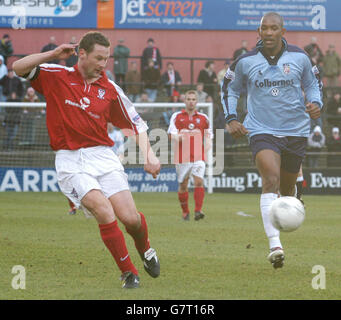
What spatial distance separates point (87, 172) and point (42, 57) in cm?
105

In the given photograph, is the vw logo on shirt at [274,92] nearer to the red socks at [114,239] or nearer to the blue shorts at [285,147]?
the blue shorts at [285,147]

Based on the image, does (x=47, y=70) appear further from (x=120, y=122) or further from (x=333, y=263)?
(x=333, y=263)

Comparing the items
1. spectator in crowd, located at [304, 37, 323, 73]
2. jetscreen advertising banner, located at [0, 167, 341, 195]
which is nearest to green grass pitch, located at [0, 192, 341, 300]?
jetscreen advertising banner, located at [0, 167, 341, 195]

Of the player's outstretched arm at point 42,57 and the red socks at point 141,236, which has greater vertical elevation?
the player's outstretched arm at point 42,57

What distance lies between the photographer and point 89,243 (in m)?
9.95

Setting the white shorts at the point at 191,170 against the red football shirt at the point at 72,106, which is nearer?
the red football shirt at the point at 72,106

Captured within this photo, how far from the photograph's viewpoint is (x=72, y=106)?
658 centimetres

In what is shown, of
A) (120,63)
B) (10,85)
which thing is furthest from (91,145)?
(120,63)

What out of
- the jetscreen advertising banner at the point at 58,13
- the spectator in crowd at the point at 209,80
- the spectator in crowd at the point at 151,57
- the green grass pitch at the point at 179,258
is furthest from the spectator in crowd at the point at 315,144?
the jetscreen advertising banner at the point at 58,13

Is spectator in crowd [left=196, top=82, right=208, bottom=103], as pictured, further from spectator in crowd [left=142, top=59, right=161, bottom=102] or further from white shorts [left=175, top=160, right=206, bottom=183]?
white shorts [left=175, top=160, right=206, bottom=183]

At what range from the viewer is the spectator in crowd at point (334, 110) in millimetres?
23500

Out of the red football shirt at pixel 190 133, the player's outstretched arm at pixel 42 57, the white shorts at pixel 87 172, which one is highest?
the player's outstretched arm at pixel 42 57

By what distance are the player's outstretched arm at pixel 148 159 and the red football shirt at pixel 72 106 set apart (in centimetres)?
34

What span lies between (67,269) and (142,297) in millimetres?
1855
